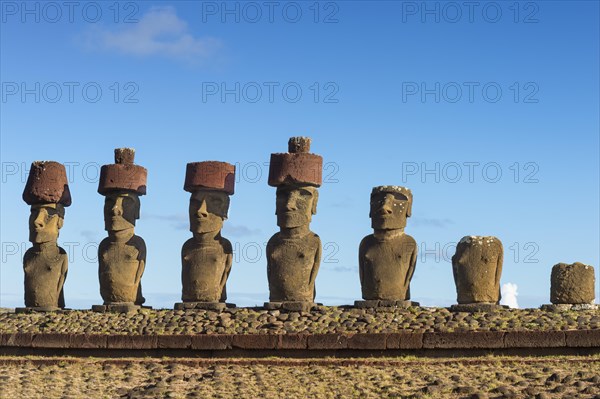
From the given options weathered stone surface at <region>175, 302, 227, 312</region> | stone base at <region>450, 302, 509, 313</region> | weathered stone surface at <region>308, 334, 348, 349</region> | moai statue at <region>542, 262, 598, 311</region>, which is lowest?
weathered stone surface at <region>308, 334, 348, 349</region>

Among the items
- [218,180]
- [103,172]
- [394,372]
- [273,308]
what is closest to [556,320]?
[394,372]

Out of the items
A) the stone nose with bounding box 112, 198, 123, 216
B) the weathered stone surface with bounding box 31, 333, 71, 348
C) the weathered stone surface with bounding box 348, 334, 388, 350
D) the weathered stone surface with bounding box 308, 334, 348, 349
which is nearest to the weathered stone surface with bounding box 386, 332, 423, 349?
the weathered stone surface with bounding box 348, 334, 388, 350

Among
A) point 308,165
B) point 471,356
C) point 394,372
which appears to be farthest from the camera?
point 308,165

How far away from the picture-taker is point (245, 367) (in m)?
18.3

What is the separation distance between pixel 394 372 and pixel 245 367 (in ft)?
8.52

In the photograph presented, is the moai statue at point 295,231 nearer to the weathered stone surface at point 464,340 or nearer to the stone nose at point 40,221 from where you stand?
the weathered stone surface at point 464,340

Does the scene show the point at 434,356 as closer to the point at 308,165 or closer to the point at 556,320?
Result: the point at 556,320

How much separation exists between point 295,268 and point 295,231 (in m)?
0.75

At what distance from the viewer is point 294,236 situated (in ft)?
70.6

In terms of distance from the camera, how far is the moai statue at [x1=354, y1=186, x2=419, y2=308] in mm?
20750

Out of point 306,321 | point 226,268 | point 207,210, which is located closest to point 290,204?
point 207,210

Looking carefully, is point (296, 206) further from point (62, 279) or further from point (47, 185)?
point (47, 185)

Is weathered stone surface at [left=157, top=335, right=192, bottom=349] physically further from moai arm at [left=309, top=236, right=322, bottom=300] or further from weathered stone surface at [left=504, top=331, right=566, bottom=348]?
weathered stone surface at [left=504, top=331, right=566, bottom=348]

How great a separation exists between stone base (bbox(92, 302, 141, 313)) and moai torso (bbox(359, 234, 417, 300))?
188 inches
